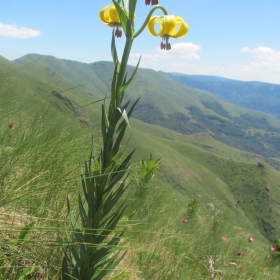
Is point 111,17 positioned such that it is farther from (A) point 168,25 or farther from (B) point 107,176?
(B) point 107,176

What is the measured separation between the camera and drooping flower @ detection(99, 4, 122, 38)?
1.78 m

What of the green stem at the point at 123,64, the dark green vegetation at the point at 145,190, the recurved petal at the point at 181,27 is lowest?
the dark green vegetation at the point at 145,190

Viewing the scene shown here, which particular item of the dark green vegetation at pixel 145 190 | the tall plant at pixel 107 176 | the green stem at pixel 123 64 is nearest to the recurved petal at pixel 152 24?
the tall plant at pixel 107 176

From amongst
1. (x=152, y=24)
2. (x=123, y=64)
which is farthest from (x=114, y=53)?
(x=152, y=24)

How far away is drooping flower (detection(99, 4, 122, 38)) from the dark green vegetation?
39cm

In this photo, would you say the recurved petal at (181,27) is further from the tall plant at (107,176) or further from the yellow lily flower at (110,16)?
the yellow lily flower at (110,16)

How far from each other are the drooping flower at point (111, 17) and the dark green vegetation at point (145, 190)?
0.39 metres

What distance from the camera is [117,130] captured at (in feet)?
5.69

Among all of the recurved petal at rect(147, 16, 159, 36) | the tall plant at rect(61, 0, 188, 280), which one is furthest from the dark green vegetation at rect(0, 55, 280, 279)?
the recurved petal at rect(147, 16, 159, 36)

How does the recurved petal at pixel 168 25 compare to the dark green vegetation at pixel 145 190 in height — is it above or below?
above

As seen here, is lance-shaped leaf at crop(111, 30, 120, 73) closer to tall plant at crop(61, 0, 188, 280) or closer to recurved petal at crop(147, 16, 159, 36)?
tall plant at crop(61, 0, 188, 280)

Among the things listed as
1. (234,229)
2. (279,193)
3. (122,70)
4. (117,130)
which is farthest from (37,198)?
(279,193)

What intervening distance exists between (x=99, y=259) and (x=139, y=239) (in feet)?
4.91

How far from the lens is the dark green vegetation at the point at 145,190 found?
1820mm
